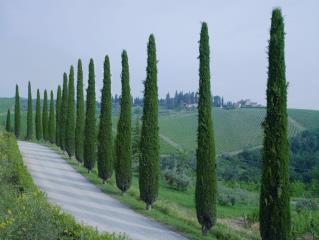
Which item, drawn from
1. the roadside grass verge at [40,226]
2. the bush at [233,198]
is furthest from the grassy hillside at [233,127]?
the roadside grass verge at [40,226]

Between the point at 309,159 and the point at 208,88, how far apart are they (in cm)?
5172

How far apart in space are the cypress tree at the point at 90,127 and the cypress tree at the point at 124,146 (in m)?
7.86

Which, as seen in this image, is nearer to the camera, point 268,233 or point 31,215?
point 31,215

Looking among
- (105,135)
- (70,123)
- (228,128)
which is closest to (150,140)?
(105,135)

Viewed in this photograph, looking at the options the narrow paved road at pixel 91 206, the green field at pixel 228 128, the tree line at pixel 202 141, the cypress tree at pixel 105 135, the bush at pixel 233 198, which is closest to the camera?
the tree line at pixel 202 141

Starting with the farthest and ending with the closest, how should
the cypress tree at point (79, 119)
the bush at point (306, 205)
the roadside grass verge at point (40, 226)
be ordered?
the bush at point (306, 205), the cypress tree at point (79, 119), the roadside grass verge at point (40, 226)

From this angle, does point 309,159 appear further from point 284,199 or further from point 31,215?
point 31,215

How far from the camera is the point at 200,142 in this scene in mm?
17703

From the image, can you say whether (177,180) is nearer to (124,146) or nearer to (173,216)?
(124,146)

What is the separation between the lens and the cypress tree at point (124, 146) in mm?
24484

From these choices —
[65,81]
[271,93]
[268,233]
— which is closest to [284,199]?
[268,233]

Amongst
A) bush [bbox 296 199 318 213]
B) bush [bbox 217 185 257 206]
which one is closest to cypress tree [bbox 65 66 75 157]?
bush [bbox 217 185 257 206]

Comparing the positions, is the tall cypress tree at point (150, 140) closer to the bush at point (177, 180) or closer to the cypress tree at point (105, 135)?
the cypress tree at point (105, 135)

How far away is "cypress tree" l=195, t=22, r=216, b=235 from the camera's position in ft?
55.7
